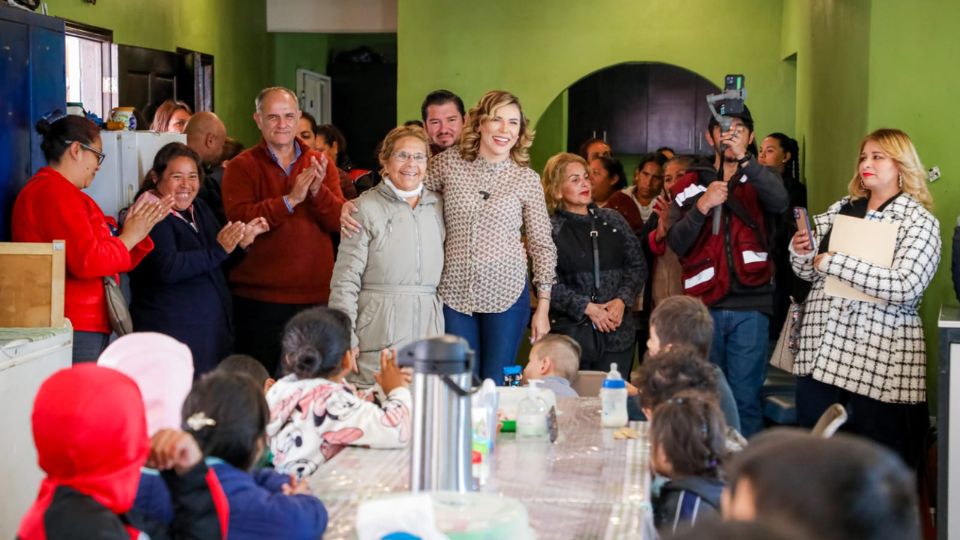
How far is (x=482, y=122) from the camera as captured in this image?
4.50 meters

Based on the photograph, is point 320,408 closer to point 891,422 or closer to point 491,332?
point 491,332

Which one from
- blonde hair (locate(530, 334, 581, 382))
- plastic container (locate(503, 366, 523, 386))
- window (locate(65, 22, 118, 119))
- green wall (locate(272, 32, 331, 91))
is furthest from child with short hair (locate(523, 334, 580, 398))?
green wall (locate(272, 32, 331, 91))

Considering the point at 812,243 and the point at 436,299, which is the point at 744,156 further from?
the point at 436,299

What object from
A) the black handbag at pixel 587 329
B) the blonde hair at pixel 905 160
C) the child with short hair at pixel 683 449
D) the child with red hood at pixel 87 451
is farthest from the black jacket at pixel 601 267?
the child with red hood at pixel 87 451

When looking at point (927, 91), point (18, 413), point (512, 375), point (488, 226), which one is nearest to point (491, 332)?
point (488, 226)

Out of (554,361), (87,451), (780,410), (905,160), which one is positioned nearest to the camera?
(87,451)

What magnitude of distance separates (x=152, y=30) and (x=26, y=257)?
16.4ft

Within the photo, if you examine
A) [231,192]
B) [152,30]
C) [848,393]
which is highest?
[152,30]

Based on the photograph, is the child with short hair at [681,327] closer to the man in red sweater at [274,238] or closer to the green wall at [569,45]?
the man in red sweater at [274,238]

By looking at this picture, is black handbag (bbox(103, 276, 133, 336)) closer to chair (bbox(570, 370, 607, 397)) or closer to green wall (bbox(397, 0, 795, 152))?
chair (bbox(570, 370, 607, 397))

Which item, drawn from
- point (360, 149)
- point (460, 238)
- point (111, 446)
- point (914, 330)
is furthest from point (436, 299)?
point (360, 149)

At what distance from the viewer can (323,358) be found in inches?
119

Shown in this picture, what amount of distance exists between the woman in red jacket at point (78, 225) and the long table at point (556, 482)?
1.65 m

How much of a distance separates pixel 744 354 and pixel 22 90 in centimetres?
296
